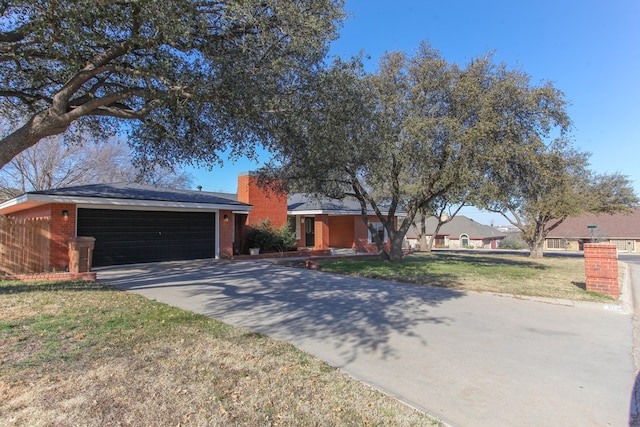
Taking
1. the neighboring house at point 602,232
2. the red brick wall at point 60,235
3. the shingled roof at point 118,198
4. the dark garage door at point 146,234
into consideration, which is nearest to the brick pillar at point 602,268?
the shingled roof at point 118,198

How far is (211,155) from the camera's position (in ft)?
30.3

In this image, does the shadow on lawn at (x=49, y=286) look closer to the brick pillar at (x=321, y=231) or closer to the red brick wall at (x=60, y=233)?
the red brick wall at (x=60, y=233)

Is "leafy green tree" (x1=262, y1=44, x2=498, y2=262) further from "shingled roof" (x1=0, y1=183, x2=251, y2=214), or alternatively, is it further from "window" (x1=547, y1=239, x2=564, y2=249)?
"window" (x1=547, y1=239, x2=564, y2=249)

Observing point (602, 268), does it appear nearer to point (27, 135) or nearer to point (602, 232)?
point (27, 135)

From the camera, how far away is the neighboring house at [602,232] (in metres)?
52.3

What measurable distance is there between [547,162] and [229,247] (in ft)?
42.3

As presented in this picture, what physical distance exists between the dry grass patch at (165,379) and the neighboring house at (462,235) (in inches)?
2358

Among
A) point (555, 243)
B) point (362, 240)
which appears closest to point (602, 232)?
point (555, 243)

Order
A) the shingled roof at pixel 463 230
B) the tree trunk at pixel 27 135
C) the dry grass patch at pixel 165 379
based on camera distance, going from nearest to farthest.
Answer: the dry grass patch at pixel 165 379, the tree trunk at pixel 27 135, the shingled roof at pixel 463 230

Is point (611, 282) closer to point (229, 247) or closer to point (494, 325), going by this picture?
point (494, 325)

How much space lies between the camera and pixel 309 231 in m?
25.3

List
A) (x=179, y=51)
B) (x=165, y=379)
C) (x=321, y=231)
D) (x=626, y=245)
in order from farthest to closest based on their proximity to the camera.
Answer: (x=626, y=245) < (x=321, y=231) < (x=179, y=51) < (x=165, y=379)

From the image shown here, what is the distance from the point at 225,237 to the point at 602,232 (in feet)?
183

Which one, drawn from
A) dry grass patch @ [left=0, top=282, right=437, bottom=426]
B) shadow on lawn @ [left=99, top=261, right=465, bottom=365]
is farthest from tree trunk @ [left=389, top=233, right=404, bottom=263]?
dry grass patch @ [left=0, top=282, right=437, bottom=426]
